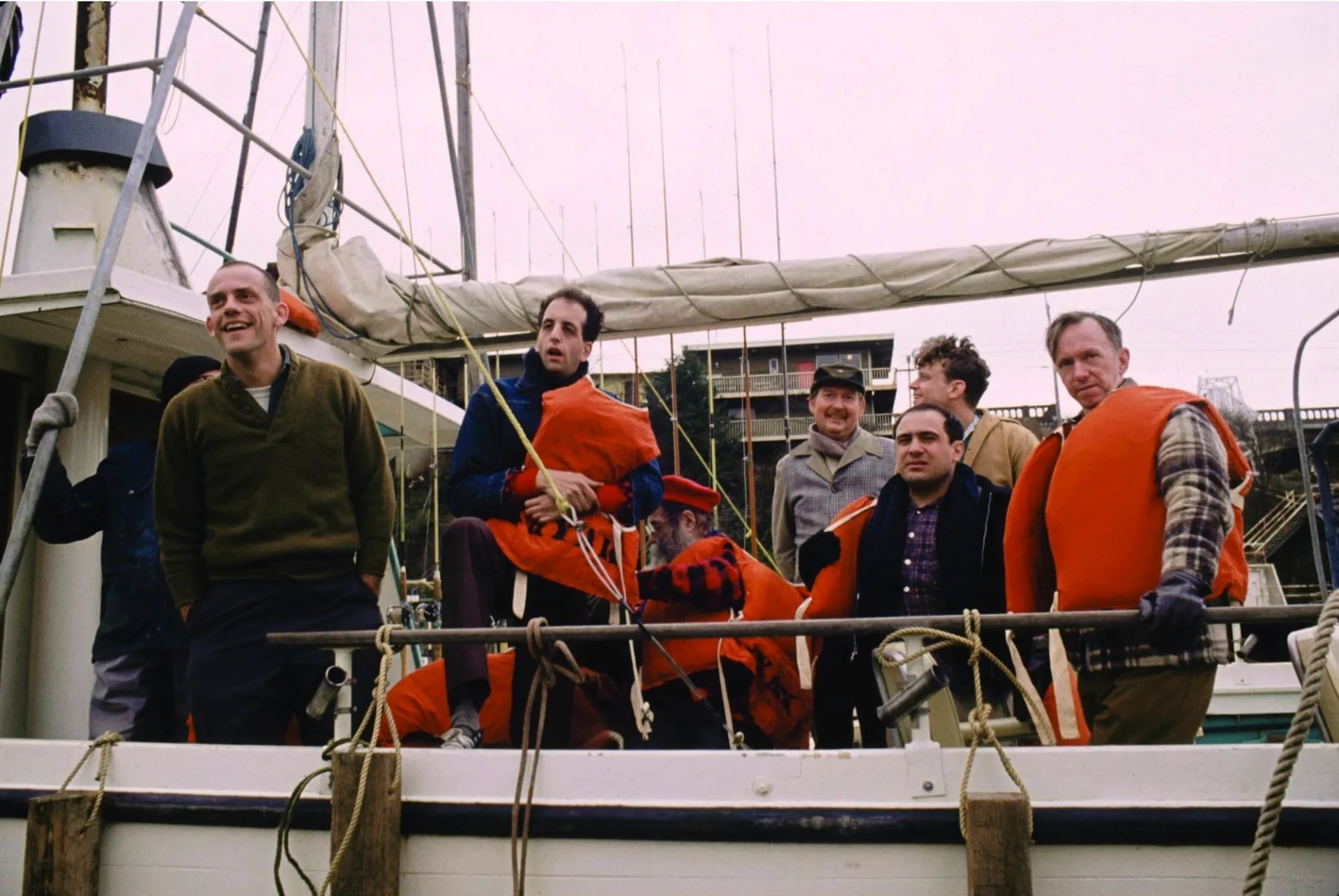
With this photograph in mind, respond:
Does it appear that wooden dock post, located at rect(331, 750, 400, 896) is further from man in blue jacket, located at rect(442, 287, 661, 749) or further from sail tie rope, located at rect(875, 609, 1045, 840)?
sail tie rope, located at rect(875, 609, 1045, 840)

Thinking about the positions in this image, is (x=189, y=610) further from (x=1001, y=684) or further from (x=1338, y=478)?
(x=1338, y=478)

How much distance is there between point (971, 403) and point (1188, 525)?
1.66m

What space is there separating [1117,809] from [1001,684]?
0.81 m

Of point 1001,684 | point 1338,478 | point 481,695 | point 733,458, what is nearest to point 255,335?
point 481,695

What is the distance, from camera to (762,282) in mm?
4871

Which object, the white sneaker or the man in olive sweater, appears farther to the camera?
the man in olive sweater

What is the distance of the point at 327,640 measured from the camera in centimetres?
257

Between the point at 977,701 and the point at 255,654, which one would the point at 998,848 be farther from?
the point at 255,654

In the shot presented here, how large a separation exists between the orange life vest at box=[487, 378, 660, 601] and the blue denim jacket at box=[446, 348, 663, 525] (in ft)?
0.23

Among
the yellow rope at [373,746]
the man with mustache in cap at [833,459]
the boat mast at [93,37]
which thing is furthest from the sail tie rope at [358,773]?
the boat mast at [93,37]

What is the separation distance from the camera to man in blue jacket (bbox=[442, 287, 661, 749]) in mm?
2988

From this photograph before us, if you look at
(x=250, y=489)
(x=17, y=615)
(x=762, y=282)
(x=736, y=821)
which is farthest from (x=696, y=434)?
(x=736, y=821)

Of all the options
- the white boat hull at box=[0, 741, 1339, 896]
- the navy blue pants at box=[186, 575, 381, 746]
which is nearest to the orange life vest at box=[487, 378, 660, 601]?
the navy blue pants at box=[186, 575, 381, 746]

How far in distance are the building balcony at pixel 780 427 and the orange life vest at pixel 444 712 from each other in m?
8.46
